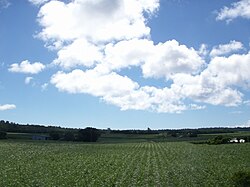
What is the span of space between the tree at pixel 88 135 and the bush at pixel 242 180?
135m

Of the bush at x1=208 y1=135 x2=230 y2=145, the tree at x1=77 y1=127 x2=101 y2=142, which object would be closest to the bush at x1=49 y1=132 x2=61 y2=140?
the tree at x1=77 y1=127 x2=101 y2=142

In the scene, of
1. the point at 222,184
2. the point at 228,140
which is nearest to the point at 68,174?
the point at 222,184

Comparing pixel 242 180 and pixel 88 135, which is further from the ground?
pixel 88 135

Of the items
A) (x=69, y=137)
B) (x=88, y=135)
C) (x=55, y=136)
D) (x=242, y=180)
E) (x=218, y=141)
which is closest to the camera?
(x=242, y=180)

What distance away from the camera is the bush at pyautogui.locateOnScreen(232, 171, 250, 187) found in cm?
2802

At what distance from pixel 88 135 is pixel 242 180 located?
450ft

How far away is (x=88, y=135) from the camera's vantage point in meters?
163

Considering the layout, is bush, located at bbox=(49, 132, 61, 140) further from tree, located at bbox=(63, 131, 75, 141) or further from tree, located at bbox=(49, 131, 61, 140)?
tree, located at bbox=(63, 131, 75, 141)

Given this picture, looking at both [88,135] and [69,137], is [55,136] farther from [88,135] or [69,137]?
[88,135]

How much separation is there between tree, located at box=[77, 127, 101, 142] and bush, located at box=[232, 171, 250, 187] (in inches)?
5325

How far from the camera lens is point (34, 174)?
37000 millimetres

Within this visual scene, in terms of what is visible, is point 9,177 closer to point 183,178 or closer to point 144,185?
point 144,185

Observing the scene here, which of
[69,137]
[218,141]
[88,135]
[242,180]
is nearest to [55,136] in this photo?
[69,137]

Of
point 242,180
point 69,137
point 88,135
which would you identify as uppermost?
point 88,135
